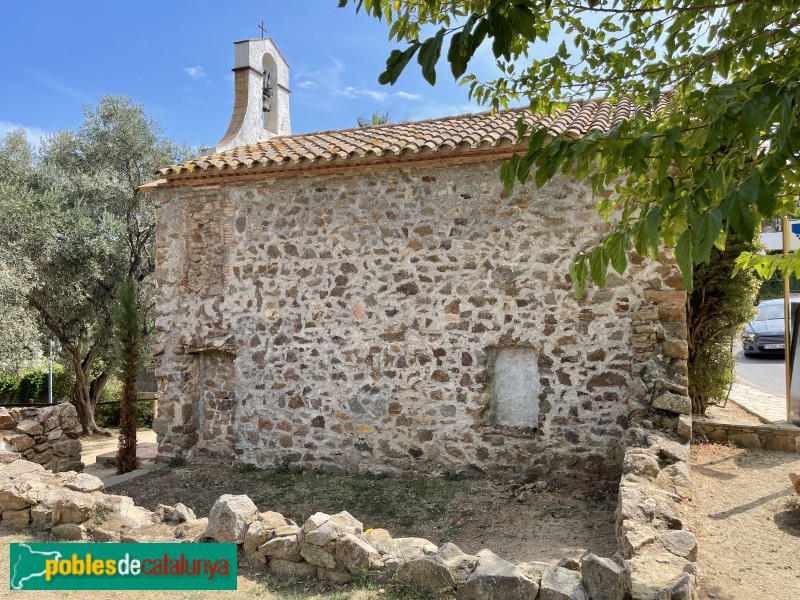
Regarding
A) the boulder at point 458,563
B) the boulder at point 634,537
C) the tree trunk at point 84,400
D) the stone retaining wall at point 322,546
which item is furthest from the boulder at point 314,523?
the tree trunk at point 84,400

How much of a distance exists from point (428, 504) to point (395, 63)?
576cm

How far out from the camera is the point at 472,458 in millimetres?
7680

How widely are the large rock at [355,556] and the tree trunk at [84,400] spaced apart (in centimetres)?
1226

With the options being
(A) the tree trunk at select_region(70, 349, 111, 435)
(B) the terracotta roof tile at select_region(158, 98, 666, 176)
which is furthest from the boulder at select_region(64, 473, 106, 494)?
(A) the tree trunk at select_region(70, 349, 111, 435)

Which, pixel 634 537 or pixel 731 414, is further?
pixel 731 414

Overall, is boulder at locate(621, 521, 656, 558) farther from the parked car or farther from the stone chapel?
the parked car

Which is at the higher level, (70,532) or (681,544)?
(681,544)

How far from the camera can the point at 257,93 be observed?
442 inches

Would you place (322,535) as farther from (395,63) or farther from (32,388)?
(32,388)

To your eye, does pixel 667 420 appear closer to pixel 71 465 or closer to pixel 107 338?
pixel 71 465

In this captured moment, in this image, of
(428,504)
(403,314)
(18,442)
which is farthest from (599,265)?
(18,442)

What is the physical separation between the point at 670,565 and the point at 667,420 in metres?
3.16

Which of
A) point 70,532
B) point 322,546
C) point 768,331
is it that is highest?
point 768,331

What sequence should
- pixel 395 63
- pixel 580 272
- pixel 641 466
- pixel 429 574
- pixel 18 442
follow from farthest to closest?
pixel 18 442 → pixel 641 466 → pixel 429 574 → pixel 580 272 → pixel 395 63
